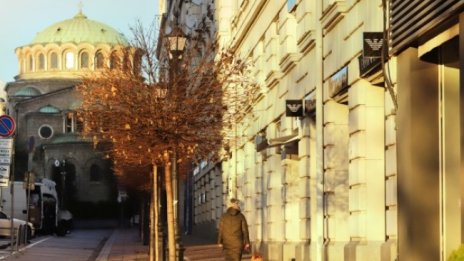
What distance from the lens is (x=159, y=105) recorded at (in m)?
22.0

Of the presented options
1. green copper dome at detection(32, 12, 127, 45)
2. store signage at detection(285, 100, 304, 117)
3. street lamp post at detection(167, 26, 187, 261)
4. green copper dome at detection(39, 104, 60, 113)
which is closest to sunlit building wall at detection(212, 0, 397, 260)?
store signage at detection(285, 100, 304, 117)

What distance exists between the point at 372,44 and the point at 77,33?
119822mm

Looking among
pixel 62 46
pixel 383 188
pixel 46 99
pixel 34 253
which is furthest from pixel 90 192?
pixel 383 188

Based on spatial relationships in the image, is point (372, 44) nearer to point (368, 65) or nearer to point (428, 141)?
point (368, 65)

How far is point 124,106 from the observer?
2261 centimetres

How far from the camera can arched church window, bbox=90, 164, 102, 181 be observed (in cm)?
11469

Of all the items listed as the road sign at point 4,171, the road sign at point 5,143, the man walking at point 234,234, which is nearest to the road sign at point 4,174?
the road sign at point 4,171

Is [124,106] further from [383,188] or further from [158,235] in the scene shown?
[383,188]

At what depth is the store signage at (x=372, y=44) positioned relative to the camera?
1483cm

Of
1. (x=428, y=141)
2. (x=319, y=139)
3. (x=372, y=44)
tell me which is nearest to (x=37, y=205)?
(x=319, y=139)

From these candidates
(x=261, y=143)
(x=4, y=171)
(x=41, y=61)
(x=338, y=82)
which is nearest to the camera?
(x=338, y=82)

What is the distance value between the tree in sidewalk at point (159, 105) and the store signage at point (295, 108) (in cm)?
149

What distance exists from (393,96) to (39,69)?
11822 centimetres

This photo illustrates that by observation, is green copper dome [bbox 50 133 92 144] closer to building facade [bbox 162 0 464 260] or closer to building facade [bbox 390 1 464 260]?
building facade [bbox 162 0 464 260]
